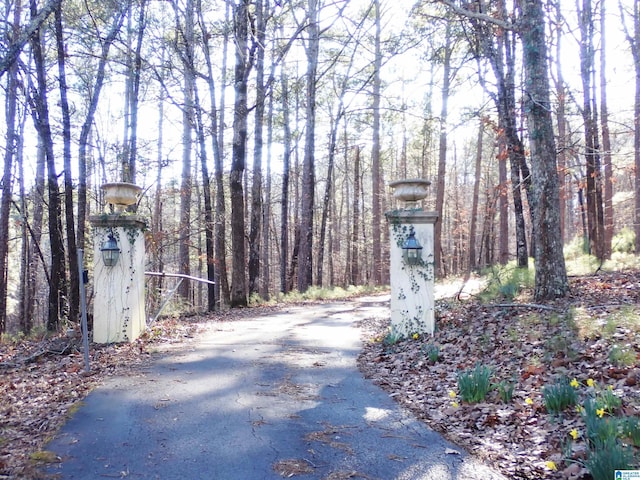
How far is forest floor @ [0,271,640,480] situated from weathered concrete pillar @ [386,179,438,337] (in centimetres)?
30

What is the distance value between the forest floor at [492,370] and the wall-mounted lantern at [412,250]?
3.87 ft

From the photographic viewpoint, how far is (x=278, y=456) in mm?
3336

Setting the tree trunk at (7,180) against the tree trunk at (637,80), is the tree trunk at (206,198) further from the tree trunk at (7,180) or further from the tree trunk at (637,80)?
the tree trunk at (637,80)

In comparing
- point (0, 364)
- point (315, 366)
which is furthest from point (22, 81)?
point (315, 366)

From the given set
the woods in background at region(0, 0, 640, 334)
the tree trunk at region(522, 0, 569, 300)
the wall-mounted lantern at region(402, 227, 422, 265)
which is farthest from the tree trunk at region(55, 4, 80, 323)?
the tree trunk at region(522, 0, 569, 300)

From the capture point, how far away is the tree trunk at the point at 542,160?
7480 mm

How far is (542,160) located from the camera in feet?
24.8

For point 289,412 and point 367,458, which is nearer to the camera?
point 367,458

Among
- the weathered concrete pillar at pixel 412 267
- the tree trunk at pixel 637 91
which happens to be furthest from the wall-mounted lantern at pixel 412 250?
the tree trunk at pixel 637 91

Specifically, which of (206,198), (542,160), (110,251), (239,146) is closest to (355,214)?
(206,198)

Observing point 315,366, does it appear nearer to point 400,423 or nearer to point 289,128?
point 400,423

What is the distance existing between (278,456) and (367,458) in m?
0.64

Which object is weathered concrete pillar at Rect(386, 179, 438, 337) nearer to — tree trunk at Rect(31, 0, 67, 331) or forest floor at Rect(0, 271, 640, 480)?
forest floor at Rect(0, 271, 640, 480)

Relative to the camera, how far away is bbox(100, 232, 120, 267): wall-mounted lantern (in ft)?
23.2
